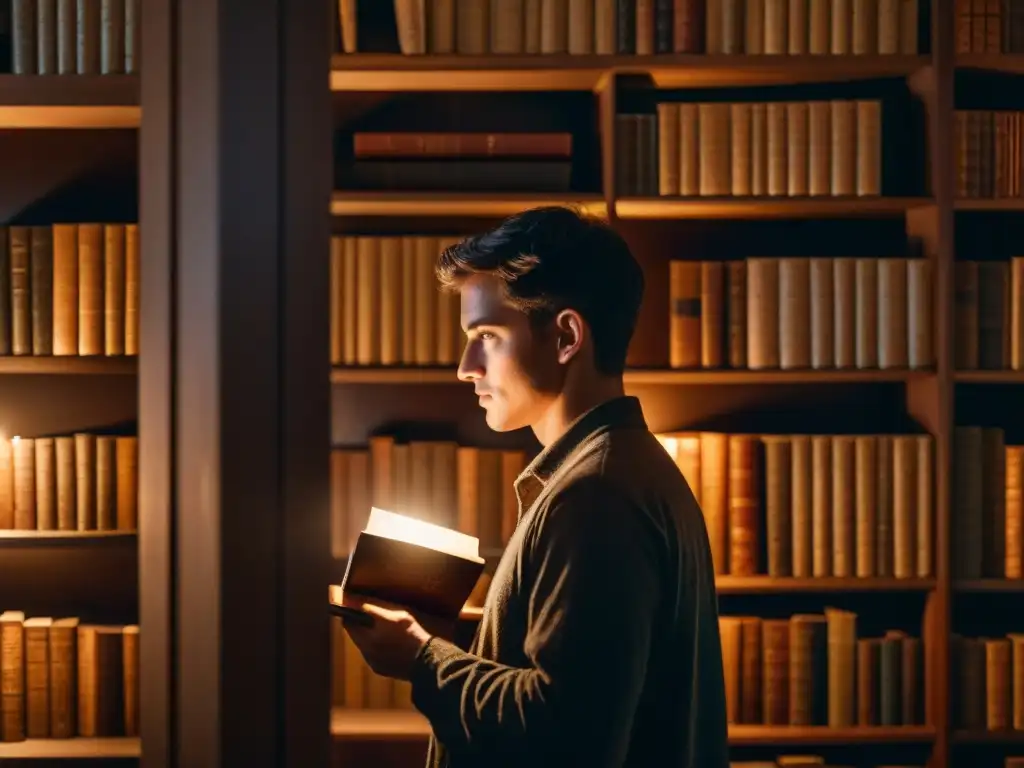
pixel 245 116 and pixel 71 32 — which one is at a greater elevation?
pixel 71 32

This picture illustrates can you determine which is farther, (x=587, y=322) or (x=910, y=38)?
(x=910, y=38)

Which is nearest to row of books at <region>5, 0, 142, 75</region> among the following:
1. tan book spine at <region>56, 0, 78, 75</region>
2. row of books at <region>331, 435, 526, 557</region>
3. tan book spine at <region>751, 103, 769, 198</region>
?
tan book spine at <region>56, 0, 78, 75</region>

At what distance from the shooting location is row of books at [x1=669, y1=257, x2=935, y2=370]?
2.06 meters

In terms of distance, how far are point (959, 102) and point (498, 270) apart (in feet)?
5.42

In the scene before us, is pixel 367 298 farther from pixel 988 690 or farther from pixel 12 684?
pixel 988 690

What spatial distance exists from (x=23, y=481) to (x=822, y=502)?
5.26 feet

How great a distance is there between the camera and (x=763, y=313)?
2.06 meters

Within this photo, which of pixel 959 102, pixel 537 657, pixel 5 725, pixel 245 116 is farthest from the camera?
pixel 959 102

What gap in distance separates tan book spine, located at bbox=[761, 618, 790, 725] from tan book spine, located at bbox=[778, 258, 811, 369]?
1.81ft

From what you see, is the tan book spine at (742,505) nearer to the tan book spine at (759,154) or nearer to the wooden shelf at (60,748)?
the tan book spine at (759,154)

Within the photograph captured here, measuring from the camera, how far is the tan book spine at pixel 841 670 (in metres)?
2.07

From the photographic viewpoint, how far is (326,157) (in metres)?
0.46

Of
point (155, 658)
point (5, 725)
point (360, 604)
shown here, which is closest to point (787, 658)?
point (360, 604)

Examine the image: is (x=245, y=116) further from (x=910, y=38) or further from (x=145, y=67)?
(x=910, y=38)
